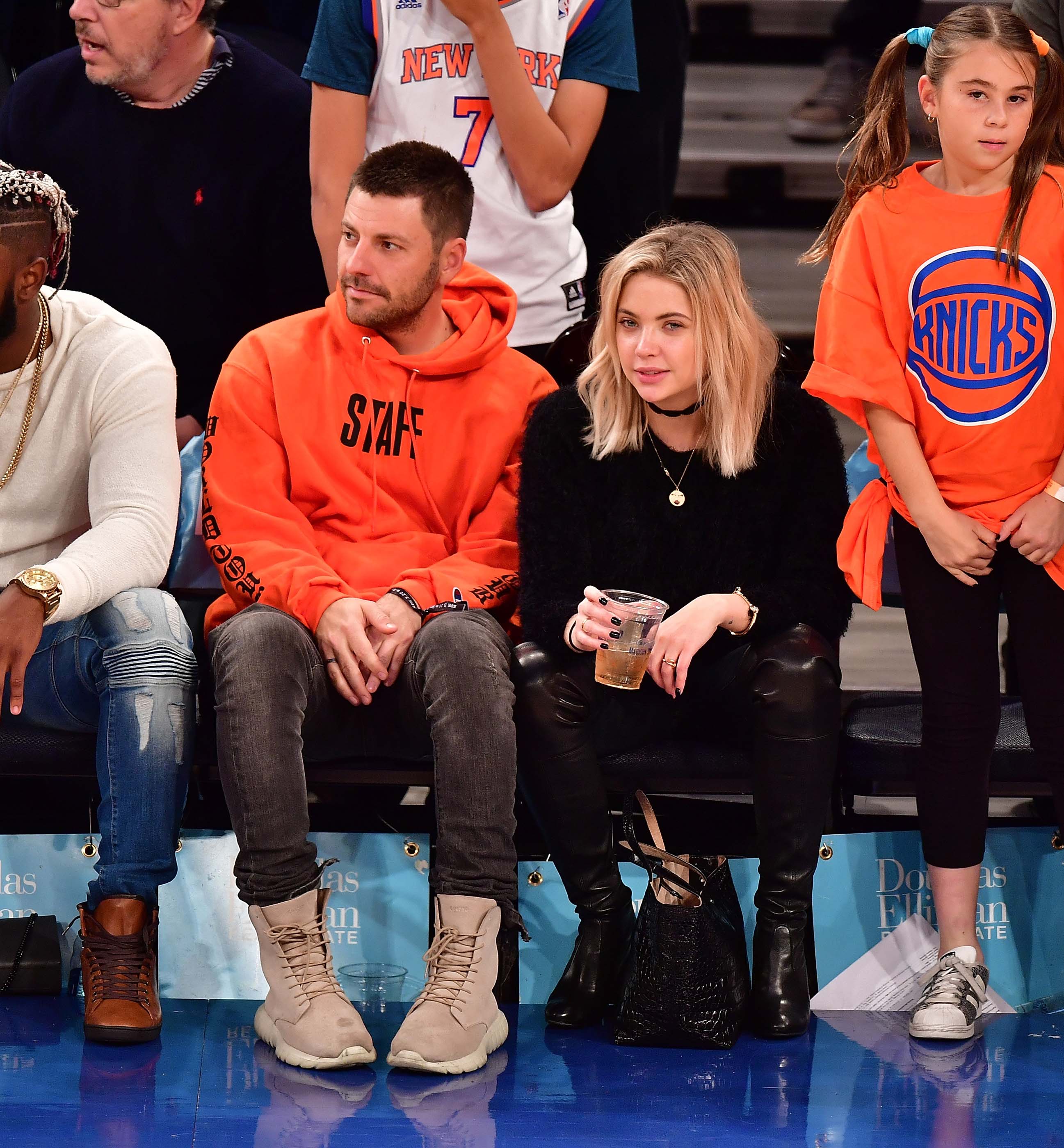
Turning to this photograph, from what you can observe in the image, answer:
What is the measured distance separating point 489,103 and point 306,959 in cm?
170

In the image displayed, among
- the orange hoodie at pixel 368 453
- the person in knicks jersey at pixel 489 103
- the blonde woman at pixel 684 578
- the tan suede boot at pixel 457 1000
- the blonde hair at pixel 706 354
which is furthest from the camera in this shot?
the person in knicks jersey at pixel 489 103

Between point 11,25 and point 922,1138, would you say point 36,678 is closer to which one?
point 922,1138

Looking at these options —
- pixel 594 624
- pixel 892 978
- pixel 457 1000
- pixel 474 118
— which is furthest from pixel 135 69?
pixel 892 978

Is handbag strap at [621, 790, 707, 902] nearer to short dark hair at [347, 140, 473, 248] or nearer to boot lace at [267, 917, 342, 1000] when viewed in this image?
boot lace at [267, 917, 342, 1000]

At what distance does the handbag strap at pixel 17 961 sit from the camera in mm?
2520

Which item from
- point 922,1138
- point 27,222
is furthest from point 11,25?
point 922,1138

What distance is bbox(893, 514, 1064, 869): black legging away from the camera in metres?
2.44

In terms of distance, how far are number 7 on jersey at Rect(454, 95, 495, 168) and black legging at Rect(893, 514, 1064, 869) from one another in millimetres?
1214

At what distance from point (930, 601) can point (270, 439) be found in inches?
44.6

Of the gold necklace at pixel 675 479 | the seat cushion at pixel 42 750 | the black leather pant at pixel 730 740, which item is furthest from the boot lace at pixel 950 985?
the seat cushion at pixel 42 750

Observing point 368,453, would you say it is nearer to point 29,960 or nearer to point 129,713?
point 129,713

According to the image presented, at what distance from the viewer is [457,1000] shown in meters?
2.29

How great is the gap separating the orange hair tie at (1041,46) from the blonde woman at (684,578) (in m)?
0.56

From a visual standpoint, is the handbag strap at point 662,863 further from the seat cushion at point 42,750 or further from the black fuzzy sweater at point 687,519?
the seat cushion at point 42,750
